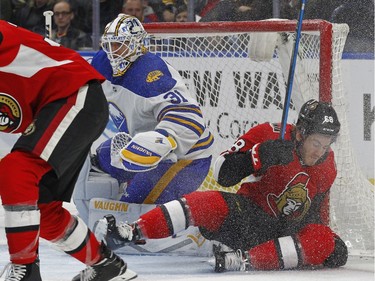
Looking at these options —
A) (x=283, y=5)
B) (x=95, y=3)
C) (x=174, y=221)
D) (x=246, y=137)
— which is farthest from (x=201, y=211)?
(x=95, y=3)

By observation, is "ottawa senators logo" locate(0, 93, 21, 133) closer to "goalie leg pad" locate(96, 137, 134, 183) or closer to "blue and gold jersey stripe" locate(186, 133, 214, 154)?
"goalie leg pad" locate(96, 137, 134, 183)

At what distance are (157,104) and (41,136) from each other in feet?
3.68

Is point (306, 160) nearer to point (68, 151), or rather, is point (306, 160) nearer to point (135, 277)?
point (135, 277)

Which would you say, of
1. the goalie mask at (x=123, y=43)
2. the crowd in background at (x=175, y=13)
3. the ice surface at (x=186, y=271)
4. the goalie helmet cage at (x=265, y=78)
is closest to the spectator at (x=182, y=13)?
the crowd in background at (x=175, y=13)

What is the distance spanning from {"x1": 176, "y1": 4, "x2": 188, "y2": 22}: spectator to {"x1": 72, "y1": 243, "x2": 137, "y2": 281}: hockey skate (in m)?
2.98

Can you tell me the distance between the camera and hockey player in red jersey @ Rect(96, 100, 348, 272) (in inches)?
142

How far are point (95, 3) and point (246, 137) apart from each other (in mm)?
2774

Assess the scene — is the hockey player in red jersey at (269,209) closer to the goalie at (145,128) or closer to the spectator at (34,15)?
the goalie at (145,128)

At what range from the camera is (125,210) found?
4.03 metres

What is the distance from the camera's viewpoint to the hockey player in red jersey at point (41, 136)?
2.84 metres

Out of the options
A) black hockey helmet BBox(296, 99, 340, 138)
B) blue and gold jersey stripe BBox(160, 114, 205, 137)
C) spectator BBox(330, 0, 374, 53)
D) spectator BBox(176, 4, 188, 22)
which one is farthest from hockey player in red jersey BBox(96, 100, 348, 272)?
spectator BBox(176, 4, 188, 22)

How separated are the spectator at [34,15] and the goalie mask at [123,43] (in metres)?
2.60

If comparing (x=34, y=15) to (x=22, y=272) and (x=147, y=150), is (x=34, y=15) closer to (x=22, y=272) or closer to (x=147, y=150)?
(x=147, y=150)

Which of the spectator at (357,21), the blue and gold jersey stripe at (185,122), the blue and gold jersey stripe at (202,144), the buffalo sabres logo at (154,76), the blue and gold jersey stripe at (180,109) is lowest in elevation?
the blue and gold jersey stripe at (202,144)
